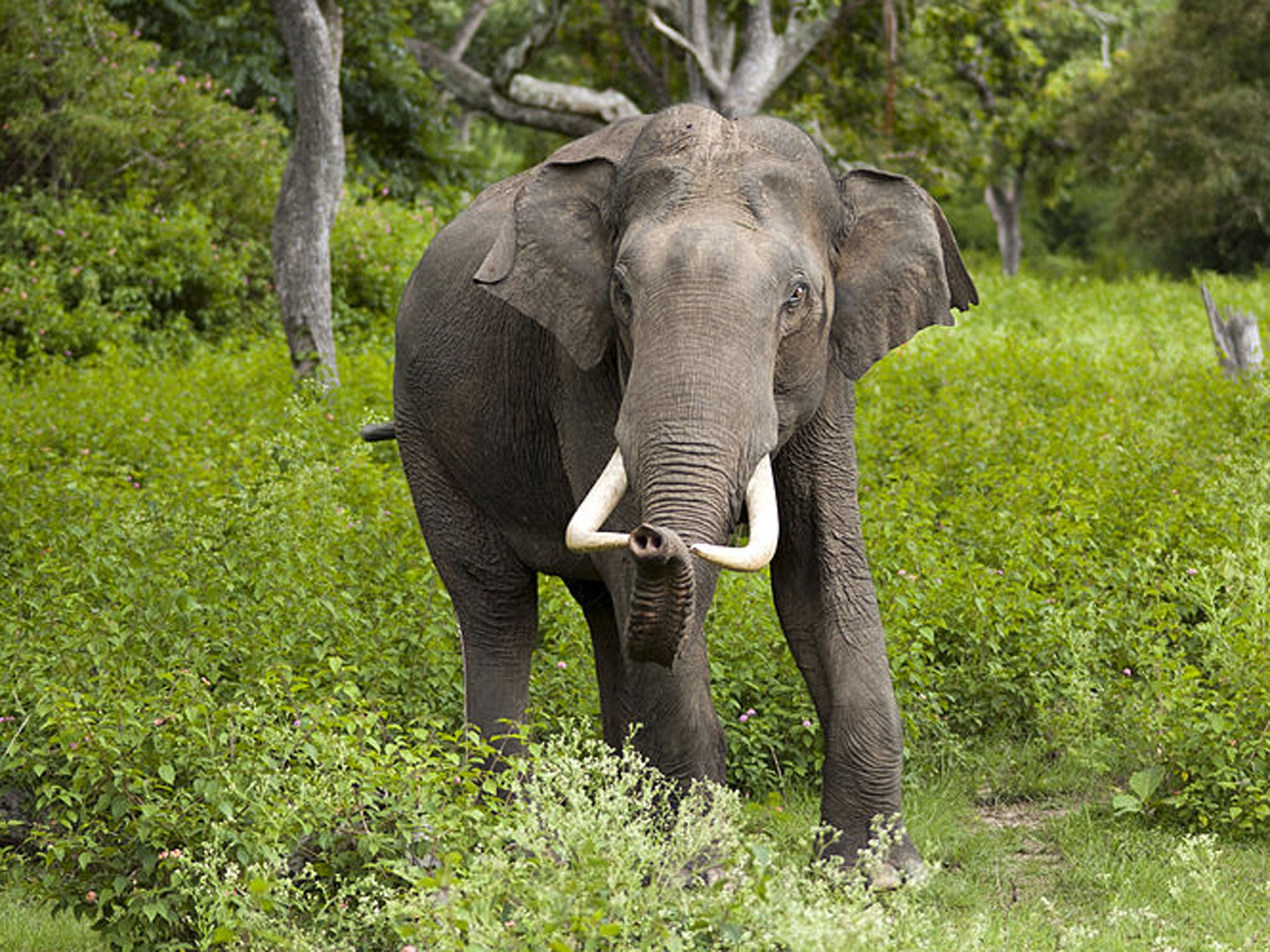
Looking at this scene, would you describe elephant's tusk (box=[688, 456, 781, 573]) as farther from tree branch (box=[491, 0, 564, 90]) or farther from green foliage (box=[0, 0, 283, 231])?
tree branch (box=[491, 0, 564, 90])

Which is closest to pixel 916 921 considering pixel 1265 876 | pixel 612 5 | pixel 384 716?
pixel 1265 876

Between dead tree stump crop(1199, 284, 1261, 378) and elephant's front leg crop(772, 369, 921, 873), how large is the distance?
25.9 feet

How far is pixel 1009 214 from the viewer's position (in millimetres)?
35031

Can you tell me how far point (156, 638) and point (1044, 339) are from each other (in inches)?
439

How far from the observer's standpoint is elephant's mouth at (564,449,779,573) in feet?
13.8

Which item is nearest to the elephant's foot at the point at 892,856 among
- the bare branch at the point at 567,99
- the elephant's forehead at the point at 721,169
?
the elephant's forehead at the point at 721,169

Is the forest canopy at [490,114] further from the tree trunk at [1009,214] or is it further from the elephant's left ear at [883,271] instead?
the elephant's left ear at [883,271]

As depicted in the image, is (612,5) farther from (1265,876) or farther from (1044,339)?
(1265,876)

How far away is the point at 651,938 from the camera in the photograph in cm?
390

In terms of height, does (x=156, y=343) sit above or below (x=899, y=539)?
below

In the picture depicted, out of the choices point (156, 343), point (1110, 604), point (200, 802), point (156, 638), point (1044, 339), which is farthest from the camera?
point (1044, 339)

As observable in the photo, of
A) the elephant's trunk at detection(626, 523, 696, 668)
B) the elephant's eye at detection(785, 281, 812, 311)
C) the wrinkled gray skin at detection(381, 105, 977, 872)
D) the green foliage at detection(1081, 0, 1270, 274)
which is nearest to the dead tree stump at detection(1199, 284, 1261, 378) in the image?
the wrinkled gray skin at detection(381, 105, 977, 872)

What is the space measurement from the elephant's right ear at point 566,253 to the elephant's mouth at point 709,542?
45cm

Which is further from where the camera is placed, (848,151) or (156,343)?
(848,151)
